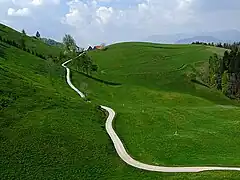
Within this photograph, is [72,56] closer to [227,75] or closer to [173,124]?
[227,75]

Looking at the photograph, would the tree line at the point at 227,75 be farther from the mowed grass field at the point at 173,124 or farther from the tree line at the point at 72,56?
the tree line at the point at 72,56

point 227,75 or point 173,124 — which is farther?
point 227,75

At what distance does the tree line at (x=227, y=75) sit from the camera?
136663 mm

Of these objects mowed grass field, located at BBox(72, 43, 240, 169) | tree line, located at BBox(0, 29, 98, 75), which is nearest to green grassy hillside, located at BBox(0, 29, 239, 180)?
mowed grass field, located at BBox(72, 43, 240, 169)

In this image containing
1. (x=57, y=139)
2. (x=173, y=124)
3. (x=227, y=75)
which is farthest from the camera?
(x=227, y=75)

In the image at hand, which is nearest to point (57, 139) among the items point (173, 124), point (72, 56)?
point (173, 124)

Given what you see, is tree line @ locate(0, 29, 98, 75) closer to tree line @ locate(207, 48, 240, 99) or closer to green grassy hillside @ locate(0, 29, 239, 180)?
tree line @ locate(207, 48, 240, 99)

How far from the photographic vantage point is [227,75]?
468 feet

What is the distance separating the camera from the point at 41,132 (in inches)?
2276

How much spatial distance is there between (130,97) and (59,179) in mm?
68728

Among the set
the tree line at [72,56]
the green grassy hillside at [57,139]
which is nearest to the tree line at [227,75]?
the tree line at [72,56]

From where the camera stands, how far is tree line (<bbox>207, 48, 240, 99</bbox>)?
448 ft

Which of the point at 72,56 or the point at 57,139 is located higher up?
the point at 72,56

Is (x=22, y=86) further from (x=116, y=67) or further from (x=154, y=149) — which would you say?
(x=116, y=67)
